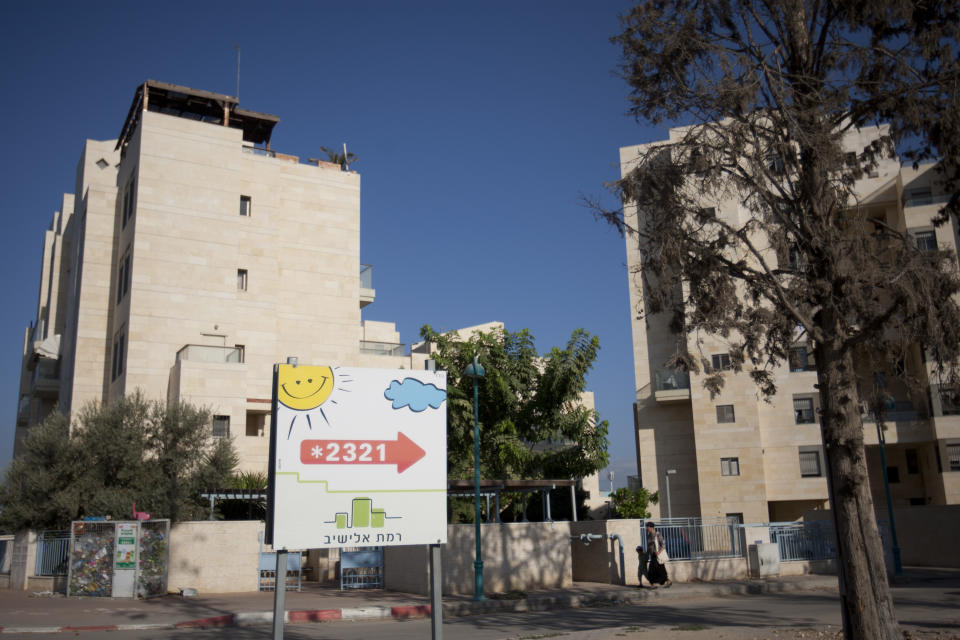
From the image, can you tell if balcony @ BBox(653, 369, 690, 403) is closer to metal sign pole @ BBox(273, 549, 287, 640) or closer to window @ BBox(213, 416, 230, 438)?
window @ BBox(213, 416, 230, 438)

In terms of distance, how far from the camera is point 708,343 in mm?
41656

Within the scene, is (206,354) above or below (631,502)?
above

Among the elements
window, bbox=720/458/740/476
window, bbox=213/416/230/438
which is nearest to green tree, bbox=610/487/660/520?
window, bbox=720/458/740/476

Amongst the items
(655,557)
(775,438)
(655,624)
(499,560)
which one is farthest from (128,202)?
(775,438)

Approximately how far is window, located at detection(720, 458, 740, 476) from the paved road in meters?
22.8

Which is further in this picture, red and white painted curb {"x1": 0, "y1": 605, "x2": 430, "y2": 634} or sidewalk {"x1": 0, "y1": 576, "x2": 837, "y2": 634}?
sidewalk {"x1": 0, "y1": 576, "x2": 837, "y2": 634}

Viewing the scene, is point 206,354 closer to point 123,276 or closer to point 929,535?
point 123,276

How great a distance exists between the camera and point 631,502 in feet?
125

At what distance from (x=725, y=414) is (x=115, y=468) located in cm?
2973

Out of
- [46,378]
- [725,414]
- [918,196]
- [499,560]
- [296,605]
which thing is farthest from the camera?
[46,378]

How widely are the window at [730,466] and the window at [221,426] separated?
25047 millimetres

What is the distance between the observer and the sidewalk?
15945 millimetres

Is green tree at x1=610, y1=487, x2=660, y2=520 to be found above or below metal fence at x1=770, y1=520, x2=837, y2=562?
above

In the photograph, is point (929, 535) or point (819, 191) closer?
point (819, 191)
